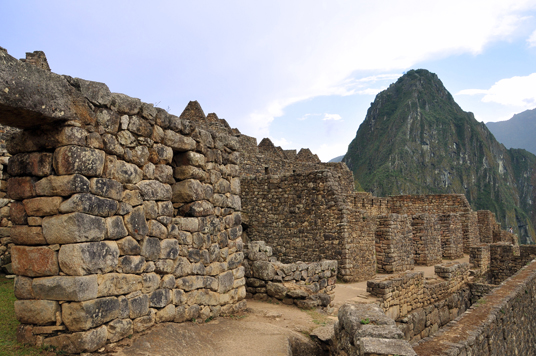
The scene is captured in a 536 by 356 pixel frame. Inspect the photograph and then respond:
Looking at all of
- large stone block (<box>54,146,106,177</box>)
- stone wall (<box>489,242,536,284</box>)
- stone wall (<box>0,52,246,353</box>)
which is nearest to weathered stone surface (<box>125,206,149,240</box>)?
stone wall (<box>0,52,246,353</box>)

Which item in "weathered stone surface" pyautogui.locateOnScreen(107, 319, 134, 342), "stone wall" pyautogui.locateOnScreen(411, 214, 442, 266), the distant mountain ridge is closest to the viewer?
"weathered stone surface" pyautogui.locateOnScreen(107, 319, 134, 342)

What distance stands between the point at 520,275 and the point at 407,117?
135270 millimetres

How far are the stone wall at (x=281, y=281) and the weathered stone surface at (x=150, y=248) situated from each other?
139 inches

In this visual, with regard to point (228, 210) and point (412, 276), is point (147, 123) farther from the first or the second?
point (412, 276)

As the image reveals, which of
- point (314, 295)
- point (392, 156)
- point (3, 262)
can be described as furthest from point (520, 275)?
point (392, 156)

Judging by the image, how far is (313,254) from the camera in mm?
12750

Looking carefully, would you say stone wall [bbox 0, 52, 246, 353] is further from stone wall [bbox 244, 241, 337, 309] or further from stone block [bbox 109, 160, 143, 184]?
stone wall [bbox 244, 241, 337, 309]

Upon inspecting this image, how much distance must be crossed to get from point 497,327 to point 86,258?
→ 9521mm

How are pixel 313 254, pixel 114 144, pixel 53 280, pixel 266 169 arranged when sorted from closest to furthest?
1. pixel 53 280
2. pixel 114 144
3. pixel 313 254
4. pixel 266 169

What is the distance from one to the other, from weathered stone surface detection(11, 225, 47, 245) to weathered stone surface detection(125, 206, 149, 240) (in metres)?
0.83

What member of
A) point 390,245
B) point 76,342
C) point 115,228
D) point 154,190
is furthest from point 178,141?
point 390,245

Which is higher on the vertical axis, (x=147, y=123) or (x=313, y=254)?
(x=147, y=123)

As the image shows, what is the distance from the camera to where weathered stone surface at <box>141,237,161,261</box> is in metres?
4.37

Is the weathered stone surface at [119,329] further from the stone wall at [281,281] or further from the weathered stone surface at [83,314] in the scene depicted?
the stone wall at [281,281]
